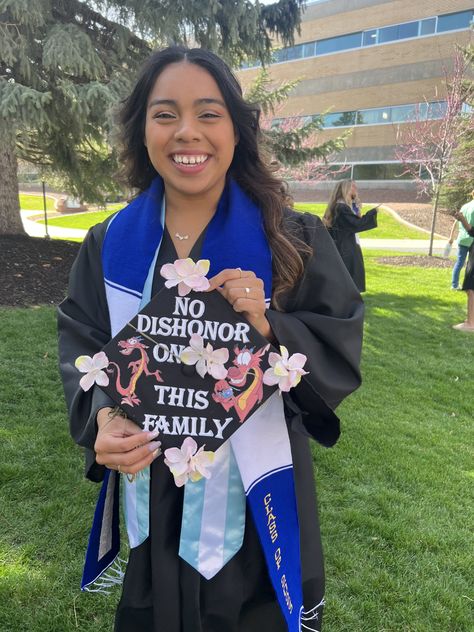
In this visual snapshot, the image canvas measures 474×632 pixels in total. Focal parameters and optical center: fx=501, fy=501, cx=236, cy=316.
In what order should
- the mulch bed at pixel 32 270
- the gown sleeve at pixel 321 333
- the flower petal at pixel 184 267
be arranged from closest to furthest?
1. the flower petal at pixel 184 267
2. the gown sleeve at pixel 321 333
3. the mulch bed at pixel 32 270

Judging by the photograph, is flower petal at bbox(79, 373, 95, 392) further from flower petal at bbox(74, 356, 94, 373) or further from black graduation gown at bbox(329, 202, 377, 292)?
black graduation gown at bbox(329, 202, 377, 292)

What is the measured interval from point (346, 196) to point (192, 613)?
6.27 meters

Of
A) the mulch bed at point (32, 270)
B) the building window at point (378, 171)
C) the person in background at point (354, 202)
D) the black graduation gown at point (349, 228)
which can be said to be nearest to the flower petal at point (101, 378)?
the mulch bed at point (32, 270)

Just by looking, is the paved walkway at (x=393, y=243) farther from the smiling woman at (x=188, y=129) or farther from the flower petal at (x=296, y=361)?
the flower petal at (x=296, y=361)

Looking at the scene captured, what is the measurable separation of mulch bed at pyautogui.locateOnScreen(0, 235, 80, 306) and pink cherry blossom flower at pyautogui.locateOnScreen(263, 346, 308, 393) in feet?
18.7

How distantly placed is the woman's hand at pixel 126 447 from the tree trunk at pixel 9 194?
804 centimetres

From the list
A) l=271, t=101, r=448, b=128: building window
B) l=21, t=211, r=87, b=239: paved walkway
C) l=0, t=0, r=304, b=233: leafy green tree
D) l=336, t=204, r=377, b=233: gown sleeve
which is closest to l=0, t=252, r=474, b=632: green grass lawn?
l=336, t=204, r=377, b=233: gown sleeve

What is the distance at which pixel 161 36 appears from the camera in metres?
6.93

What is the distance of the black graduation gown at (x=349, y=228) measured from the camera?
6.73m

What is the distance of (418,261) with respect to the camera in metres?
12.9

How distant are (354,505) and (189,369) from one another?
2.34 meters

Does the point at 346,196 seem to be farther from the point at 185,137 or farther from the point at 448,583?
the point at 185,137

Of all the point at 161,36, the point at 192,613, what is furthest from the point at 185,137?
the point at 161,36

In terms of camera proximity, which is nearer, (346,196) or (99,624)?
(99,624)
